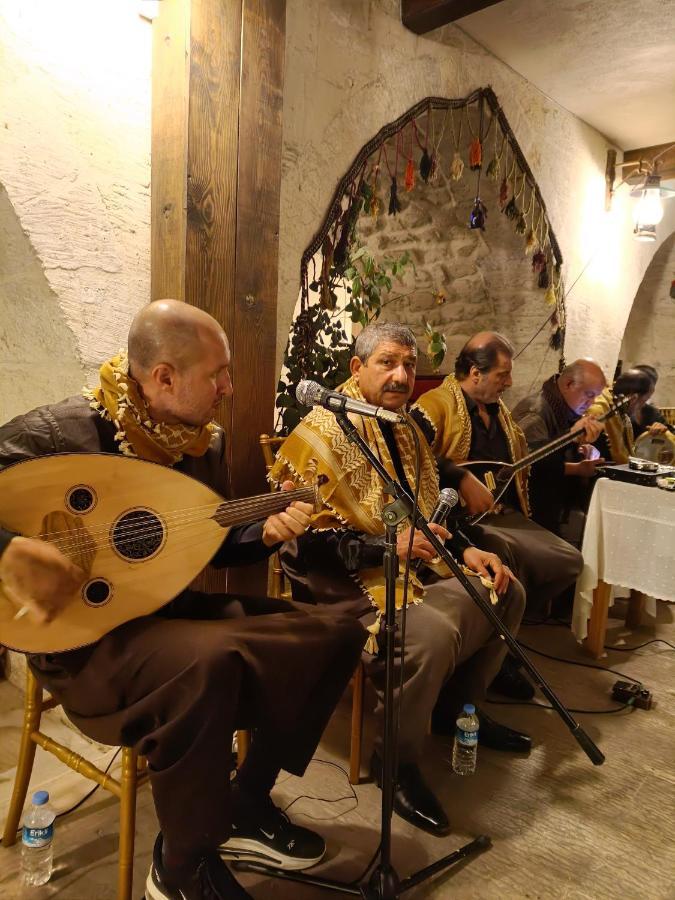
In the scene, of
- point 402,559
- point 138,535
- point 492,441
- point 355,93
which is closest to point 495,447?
point 492,441

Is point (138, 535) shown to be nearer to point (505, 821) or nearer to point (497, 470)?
point (505, 821)

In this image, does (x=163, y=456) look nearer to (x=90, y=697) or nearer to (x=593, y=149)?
(x=90, y=697)

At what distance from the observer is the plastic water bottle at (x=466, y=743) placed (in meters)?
1.99

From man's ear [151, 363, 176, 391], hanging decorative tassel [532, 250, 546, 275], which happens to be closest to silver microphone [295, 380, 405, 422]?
man's ear [151, 363, 176, 391]

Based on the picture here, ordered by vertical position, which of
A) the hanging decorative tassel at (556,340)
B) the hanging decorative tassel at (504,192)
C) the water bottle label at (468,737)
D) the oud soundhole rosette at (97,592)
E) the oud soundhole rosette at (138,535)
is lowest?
the water bottle label at (468,737)

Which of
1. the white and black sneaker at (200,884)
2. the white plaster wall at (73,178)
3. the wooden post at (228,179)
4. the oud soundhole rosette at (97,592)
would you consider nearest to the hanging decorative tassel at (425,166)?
the wooden post at (228,179)

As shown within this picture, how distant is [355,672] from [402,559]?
36 cm

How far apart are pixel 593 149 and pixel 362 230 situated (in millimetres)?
1929

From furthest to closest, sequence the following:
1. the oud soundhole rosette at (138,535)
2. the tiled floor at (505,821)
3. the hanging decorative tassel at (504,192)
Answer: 1. the hanging decorative tassel at (504,192)
2. the tiled floor at (505,821)
3. the oud soundhole rosette at (138,535)

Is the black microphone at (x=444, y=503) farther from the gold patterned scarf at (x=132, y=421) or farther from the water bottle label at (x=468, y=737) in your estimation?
the water bottle label at (x=468, y=737)

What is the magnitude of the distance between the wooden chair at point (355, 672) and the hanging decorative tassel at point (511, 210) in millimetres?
2548

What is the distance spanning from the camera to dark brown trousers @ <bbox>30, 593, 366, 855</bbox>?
1.25 m

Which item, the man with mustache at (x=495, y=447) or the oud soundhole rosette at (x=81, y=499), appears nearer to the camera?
the oud soundhole rosette at (x=81, y=499)

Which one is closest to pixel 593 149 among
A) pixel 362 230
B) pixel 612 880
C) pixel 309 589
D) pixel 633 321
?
pixel 362 230
